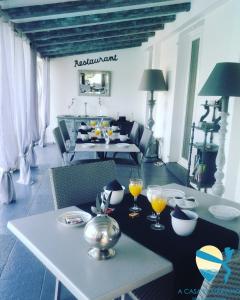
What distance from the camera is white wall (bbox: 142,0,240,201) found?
8.74 feet

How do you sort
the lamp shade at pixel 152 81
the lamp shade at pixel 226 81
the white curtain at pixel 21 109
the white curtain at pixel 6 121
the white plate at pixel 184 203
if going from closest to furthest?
the white plate at pixel 184 203 → the lamp shade at pixel 226 81 → the white curtain at pixel 6 121 → the white curtain at pixel 21 109 → the lamp shade at pixel 152 81

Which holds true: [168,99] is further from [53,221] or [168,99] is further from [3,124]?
[53,221]

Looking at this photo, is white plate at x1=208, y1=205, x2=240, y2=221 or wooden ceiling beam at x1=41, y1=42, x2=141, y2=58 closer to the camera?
white plate at x1=208, y1=205, x2=240, y2=221

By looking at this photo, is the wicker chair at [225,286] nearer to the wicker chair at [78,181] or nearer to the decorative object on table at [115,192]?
the decorative object on table at [115,192]

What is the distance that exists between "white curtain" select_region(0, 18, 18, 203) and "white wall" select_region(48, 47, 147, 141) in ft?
12.2

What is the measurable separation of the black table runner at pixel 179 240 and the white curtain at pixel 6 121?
2.03m

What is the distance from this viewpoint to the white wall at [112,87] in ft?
22.8

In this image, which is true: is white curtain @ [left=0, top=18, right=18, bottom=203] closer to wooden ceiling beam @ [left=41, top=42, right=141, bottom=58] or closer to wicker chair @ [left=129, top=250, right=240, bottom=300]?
wicker chair @ [left=129, top=250, right=240, bottom=300]

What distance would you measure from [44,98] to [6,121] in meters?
3.46

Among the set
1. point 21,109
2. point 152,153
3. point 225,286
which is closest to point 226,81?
point 225,286

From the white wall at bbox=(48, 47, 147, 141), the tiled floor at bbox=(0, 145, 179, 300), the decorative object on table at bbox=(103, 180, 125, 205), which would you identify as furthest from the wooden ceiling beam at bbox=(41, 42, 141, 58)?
the decorative object on table at bbox=(103, 180, 125, 205)

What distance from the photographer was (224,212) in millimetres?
1370

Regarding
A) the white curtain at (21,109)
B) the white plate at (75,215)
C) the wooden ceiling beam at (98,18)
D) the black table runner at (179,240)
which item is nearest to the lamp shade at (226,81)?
the black table runner at (179,240)

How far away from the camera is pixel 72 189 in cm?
161
